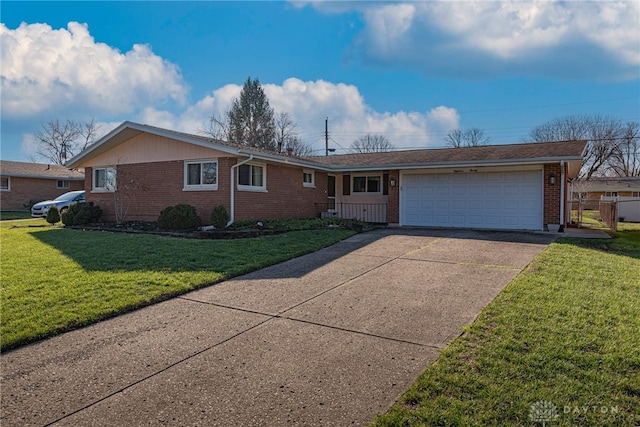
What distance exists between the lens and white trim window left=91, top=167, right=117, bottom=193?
53.6 feet

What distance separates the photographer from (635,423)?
253 cm

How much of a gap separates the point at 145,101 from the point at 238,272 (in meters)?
12.4

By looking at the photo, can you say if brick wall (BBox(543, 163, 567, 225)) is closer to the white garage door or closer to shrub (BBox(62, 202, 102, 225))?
the white garage door

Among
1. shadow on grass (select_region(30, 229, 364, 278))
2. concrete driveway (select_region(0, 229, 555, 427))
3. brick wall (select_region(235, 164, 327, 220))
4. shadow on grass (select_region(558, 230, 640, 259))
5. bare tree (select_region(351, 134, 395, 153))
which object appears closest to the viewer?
concrete driveway (select_region(0, 229, 555, 427))

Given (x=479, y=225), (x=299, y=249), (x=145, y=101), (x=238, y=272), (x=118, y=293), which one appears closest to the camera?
(x=118, y=293)

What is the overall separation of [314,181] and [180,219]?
20.5ft

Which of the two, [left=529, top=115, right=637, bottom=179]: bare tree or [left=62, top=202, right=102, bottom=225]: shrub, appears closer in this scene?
[left=62, top=202, right=102, bottom=225]: shrub

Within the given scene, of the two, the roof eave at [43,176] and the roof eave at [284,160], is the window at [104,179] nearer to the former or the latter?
the roof eave at [284,160]

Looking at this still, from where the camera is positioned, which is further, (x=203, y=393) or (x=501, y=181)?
(x=501, y=181)

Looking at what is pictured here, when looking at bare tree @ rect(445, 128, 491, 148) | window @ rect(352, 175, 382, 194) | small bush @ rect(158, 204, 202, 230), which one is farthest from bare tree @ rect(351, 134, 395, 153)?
small bush @ rect(158, 204, 202, 230)

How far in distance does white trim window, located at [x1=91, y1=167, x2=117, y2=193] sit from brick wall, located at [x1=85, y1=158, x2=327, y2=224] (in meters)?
0.26

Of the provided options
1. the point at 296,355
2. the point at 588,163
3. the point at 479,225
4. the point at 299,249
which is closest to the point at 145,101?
the point at 299,249

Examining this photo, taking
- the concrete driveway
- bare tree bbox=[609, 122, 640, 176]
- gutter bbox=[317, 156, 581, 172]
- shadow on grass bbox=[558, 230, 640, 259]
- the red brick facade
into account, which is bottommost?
the concrete driveway

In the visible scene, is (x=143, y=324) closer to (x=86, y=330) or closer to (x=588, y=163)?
(x=86, y=330)
